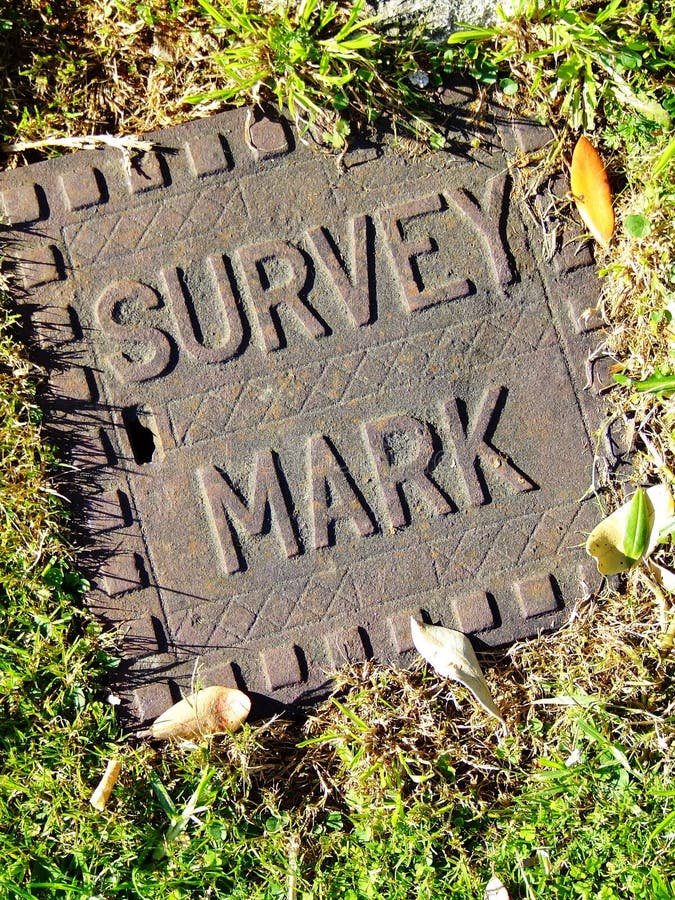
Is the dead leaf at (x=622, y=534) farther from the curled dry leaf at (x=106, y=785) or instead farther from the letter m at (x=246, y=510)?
the curled dry leaf at (x=106, y=785)

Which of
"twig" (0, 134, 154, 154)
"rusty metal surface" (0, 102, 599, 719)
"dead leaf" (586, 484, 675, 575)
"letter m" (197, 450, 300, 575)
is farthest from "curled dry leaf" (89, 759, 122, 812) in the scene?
"twig" (0, 134, 154, 154)

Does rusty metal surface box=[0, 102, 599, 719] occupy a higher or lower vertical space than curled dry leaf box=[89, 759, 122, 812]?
higher

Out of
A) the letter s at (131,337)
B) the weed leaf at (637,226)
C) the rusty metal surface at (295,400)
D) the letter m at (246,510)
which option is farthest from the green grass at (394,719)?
the letter m at (246,510)

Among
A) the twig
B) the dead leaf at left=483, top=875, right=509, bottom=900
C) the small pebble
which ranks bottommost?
the dead leaf at left=483, top=875, right=509, bottom=900

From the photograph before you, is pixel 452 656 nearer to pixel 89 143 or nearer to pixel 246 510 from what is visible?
pixel 246 510

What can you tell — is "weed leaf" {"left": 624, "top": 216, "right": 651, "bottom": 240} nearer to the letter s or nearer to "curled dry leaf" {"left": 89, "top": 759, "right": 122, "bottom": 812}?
the letter s
